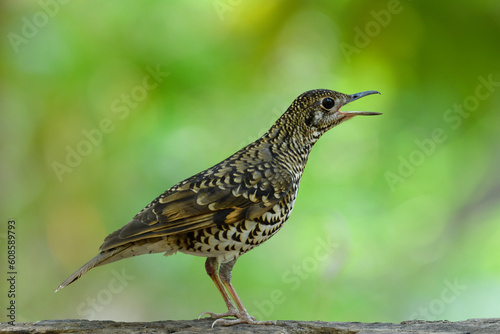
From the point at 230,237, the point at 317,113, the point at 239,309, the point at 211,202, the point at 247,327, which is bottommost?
the point at 247,327

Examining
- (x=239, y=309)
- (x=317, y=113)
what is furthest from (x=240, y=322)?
(x=317, y=113)

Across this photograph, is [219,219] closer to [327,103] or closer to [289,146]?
[289,146]

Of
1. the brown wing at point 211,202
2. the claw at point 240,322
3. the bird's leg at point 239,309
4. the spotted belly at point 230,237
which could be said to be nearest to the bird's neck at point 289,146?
the brown wing at point 211,202

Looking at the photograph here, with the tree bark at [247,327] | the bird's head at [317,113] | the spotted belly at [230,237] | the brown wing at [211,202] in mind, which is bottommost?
the tree bark at [247,327]

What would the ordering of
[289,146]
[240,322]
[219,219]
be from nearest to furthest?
[219,219] → [240,322] → [289,146]

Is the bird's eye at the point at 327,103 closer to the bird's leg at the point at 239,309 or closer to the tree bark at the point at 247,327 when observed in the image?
the bird's leg at the point at 239,309

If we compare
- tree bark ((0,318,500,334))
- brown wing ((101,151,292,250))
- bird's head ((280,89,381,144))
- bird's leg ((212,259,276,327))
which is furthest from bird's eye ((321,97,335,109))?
tree bark ((0,318,500,334))

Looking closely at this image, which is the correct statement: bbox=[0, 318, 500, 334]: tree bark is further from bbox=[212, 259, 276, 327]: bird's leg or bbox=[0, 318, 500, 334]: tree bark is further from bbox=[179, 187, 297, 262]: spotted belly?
bbox=[179, 187, 297, 262]: spotted belly
